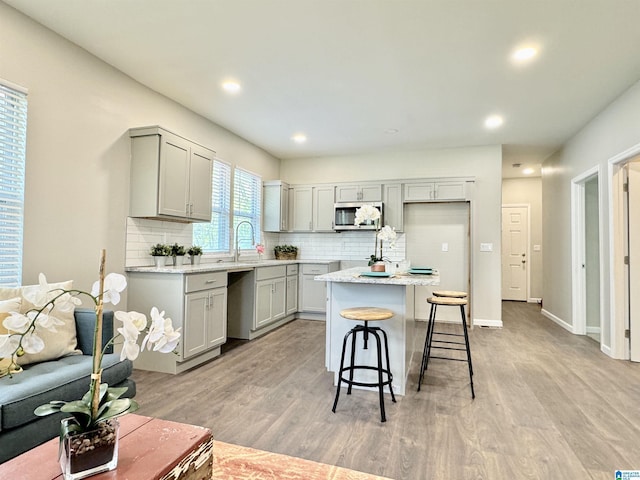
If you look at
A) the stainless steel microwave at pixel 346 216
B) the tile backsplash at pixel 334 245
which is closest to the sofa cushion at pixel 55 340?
the tile backsplash at pixel 334 245

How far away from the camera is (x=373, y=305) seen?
3.04 m

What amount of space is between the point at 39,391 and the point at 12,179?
1.64m

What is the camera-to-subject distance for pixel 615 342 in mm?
3945

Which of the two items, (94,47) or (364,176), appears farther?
(364,176)

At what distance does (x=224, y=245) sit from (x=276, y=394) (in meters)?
2.68

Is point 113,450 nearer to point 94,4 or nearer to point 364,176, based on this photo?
point 94,4

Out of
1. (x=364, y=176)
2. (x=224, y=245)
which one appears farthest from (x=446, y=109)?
(x=224, y=245)

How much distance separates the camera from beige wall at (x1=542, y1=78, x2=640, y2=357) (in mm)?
3799

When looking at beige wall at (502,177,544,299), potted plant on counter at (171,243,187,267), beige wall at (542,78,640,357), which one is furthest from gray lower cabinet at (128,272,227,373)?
beige wall at (502,177,544,299)

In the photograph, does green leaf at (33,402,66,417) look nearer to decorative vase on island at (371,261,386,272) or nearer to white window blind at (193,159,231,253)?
decorative vase on island at (371,261,386,272)

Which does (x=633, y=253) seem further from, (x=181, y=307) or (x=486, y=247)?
(x=181, y=307)

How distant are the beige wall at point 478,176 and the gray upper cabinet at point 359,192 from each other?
1.15 feet

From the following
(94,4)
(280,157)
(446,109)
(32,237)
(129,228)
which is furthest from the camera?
(280,157)

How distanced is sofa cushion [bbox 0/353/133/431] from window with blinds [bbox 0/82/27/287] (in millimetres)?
867
